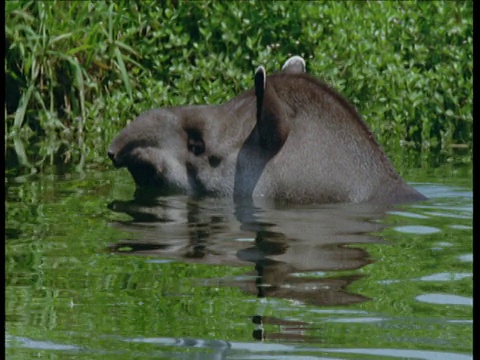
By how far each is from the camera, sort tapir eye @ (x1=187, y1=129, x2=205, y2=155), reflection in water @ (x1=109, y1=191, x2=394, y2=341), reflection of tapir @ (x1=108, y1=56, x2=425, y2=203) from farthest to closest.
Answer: tapir eye @ (x1=187, y1=129, x2=205, y2=155) < reflection of tapir @ (x1=108, y1=56, x2=425, y2=203) < reflection in water @ (x1=109, y1=191, x2=394, y2=341)

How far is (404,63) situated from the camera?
13477mm

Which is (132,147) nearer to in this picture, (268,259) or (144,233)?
(144,233)

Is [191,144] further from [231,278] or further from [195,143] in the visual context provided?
[231,278]

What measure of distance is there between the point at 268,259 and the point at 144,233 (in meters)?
1.09

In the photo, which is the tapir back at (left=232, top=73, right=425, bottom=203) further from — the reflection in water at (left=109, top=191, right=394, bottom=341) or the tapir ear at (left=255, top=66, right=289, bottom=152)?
the reflection in water at (left=109, top=191, right=394, bottom=341)

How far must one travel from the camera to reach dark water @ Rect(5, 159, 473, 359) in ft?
16.7

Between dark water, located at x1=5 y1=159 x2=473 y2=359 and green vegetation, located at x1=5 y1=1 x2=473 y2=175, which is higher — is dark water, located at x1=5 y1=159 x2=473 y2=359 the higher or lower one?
the lower one

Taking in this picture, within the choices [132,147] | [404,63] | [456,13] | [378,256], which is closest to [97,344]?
[378,256]

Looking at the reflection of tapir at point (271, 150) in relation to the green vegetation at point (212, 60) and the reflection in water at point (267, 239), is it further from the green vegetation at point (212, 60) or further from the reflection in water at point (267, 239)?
the green vegetation at point (212, 60)

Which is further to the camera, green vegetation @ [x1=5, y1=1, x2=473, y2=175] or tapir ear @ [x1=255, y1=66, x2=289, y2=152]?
green vegetation @ [x1=5, y1=1, x2=473, y2=175]

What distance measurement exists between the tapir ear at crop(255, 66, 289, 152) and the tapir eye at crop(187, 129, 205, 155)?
397 millimetres

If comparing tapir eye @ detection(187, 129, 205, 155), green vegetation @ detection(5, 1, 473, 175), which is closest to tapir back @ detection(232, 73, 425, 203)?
tapir eye @ detection(187, 129, 205, 155)

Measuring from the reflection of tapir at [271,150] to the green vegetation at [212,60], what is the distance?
2.87 m

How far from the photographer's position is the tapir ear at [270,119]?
8961mm
